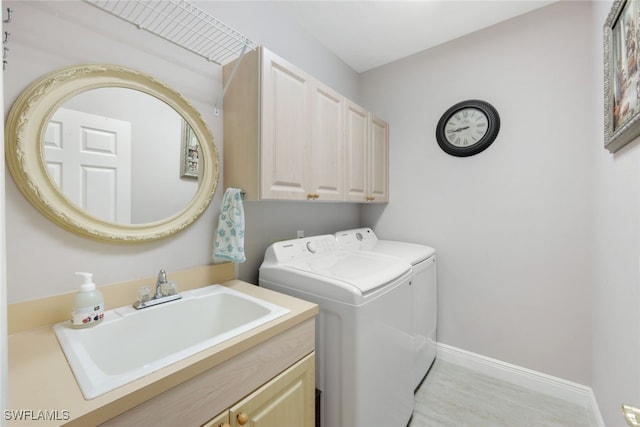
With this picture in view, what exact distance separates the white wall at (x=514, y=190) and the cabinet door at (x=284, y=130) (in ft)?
4.04

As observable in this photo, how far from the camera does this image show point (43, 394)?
0.67 meters

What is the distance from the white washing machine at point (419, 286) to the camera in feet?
5.91

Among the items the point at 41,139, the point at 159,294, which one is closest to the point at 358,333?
the point at 159,294

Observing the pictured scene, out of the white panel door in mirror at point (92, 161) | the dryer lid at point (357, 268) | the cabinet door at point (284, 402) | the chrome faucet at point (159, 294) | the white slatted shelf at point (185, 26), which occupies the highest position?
the white slatted shelf at point (185, 26)

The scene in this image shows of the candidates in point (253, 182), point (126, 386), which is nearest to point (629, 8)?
point (253, 182)

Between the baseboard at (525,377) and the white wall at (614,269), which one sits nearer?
the white wall at (614,269)

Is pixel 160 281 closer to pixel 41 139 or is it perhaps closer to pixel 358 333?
pixel 41 139

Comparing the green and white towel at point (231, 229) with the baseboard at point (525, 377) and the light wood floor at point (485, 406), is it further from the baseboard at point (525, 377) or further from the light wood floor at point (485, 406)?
the baseboard at point (525, 377)

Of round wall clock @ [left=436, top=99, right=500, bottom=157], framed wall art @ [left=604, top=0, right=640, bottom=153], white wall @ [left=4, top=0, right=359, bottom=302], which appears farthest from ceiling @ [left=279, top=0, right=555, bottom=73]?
framed wall art @ [left=604, top=0, right=640, bottom=153]

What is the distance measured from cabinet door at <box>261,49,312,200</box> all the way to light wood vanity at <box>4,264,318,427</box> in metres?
0.60

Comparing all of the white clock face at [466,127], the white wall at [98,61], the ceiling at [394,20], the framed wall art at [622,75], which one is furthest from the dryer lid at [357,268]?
the ceiling at [394,20]

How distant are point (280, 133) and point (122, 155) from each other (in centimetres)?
72

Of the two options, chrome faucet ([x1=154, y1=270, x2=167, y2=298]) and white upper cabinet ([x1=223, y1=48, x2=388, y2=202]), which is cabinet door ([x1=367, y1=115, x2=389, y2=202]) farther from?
chrome faucet ([x1=154, y1=270, x2=167, y2=298])

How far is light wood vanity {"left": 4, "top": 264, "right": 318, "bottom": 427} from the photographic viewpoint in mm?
638
